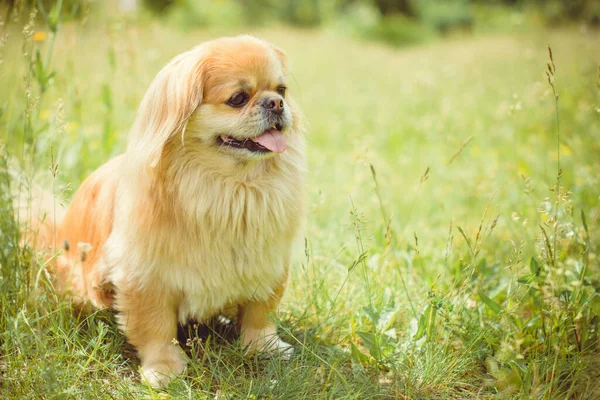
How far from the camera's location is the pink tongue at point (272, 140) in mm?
1902

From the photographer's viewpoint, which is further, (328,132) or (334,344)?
(328,132)

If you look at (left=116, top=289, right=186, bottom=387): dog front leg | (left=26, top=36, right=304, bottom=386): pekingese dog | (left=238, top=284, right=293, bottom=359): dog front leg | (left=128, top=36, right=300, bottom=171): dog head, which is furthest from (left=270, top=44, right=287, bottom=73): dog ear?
(left=116, top=289, right=186, bottom=387): dog front leg

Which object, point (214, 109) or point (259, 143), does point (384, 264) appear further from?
point (214, 109)

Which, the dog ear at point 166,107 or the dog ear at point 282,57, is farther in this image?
the dog ear at point 282,57

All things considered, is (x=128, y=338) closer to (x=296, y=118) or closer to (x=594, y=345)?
(x=296, y=118)

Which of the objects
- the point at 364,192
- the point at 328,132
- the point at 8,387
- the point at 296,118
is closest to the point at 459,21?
the point at 328,132

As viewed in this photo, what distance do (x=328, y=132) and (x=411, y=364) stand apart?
3.56 metres

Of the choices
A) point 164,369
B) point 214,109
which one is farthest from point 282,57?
point 164,369

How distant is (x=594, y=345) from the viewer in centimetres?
188

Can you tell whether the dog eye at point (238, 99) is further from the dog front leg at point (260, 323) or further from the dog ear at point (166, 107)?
the dog front leg at point (260, 323)

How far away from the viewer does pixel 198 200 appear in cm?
188

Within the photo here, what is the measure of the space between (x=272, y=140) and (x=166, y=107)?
40 cm

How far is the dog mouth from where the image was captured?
74.5 inches

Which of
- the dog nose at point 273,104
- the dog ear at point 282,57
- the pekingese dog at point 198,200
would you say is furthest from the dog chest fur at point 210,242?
the dog ear at point 282,57
